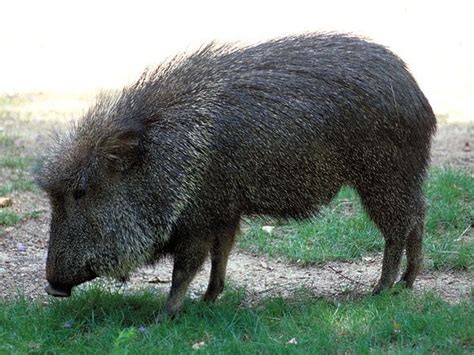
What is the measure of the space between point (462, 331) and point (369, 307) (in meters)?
0.73

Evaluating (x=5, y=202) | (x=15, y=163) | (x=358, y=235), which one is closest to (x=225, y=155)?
(x=358, y=235)

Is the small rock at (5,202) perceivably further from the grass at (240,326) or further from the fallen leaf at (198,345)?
the fallen leaf at (198,345)

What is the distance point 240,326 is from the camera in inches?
225

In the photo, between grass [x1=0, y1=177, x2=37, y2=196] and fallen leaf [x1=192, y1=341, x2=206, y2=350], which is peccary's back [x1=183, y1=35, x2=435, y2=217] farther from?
grass [x1=0, y1=177, x2=37, y2=196]

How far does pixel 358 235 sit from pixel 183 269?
6.19ft

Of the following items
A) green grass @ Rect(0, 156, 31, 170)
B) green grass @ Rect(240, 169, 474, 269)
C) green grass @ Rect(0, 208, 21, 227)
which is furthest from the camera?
green grass @ Rect(0, 156, 31, 170)

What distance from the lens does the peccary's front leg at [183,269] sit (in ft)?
19.4

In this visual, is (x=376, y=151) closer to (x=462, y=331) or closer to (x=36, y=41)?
(x=462, y=331)

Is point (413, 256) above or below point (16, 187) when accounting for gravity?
above

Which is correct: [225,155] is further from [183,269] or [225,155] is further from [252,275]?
[252,275]

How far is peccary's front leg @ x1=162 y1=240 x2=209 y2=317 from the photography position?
Result: 5926 mm

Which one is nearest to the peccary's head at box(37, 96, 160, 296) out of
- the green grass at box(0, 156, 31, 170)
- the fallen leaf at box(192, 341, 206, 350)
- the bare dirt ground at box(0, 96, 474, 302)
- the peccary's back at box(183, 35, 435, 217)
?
the peccary's back at box(183, 35, 435, 217)

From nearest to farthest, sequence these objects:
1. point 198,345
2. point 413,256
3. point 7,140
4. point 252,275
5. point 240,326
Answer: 1. point 198,345
2. point 240,326
3. point 413,256
4. point 252,275
5. point 7,140

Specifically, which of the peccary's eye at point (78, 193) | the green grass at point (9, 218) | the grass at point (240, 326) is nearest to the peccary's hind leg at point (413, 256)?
the grass at point (240, 326)
